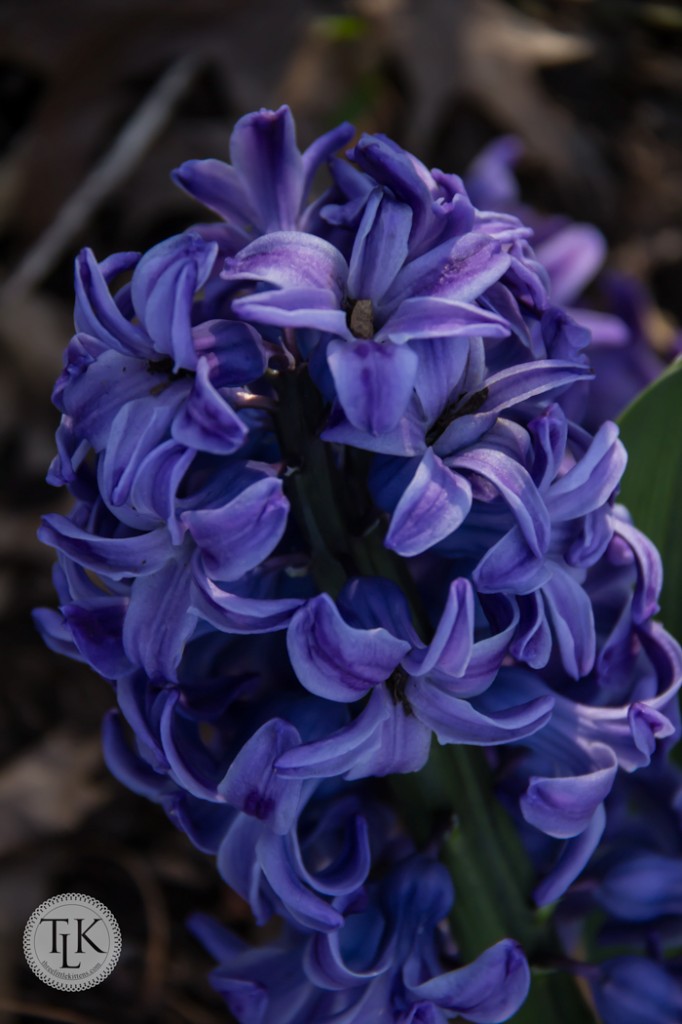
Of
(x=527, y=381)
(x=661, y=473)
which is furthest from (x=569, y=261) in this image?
(x=527, y=381)

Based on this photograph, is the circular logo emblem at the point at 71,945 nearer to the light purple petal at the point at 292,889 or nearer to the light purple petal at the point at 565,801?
the light purple petal at the point at 292,889

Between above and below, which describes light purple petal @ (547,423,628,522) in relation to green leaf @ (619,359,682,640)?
above

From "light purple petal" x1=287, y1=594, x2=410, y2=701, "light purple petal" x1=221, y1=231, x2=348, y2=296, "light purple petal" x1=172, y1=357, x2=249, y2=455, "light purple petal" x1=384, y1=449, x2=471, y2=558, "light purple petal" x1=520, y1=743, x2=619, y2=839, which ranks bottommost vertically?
"light purple petal" x1=520, y1=743, x2=619, y2=839

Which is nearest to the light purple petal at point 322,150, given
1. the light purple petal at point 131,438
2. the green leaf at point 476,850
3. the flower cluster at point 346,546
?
the flower cluster at point 346,546

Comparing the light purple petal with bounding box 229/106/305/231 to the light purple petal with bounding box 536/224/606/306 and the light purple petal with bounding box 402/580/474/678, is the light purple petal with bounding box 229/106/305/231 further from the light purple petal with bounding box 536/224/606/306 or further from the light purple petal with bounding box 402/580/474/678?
the light purple petal with bounding box 536/224/606/306

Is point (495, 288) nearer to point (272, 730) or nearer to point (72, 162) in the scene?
point (272, 730)

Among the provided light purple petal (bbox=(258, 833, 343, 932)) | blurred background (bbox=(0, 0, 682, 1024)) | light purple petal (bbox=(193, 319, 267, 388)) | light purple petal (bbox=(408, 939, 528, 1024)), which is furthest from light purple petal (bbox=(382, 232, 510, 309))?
blurred background (bbox=(0, 0, 682, 1024))

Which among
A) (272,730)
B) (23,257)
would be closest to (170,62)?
(23,257)
